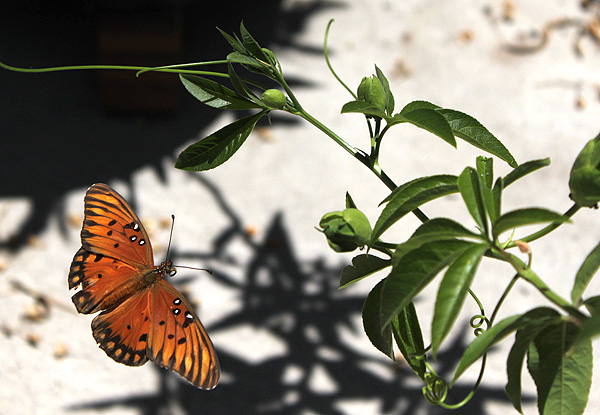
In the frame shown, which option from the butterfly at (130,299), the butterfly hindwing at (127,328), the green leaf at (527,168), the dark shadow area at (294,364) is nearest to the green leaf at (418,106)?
the green leaf at (527,168)

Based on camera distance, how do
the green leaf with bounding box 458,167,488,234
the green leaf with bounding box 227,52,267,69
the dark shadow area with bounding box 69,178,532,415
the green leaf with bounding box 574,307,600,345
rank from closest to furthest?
1. the green leaf with bounding box 574,307,600,345
2. the green leaf with bounding box 458,167,488,234
3. the green leaf with bounding box 227,52,267,69
4. the dark shadow area with bounding box 69,178,532,415

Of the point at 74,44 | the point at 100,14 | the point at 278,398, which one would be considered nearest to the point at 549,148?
the point at 278,398

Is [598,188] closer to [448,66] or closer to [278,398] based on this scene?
[278,398]

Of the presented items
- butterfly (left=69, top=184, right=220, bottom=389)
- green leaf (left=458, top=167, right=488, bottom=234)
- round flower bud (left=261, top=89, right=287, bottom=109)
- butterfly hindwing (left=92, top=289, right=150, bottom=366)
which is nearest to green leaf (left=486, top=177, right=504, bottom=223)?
green leaf (left=458, top=167, right=488, bottom=234)

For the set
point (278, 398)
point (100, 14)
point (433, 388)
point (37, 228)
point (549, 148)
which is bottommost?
point (278, 398)

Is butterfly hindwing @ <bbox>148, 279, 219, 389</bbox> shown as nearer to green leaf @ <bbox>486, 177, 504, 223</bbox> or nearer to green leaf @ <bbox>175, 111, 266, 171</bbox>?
green leaf @ <bbox>175, 111, 266, 171</bbox>

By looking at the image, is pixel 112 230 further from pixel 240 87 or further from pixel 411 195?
pixel 411 195

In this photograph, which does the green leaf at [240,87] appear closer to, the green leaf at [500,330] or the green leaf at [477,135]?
the green leaf at [477,135]

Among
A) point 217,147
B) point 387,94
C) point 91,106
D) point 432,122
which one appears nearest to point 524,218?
point 432,122
